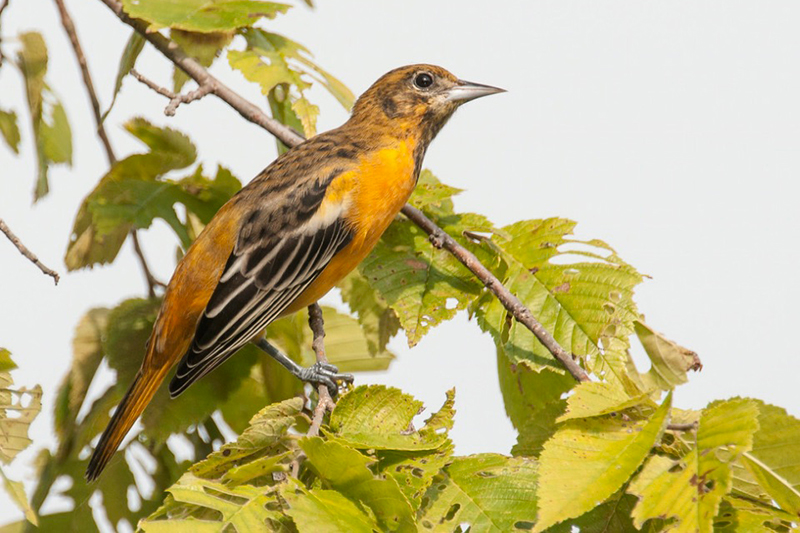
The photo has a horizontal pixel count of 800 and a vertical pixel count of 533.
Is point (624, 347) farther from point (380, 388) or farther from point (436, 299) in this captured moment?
point (380, 388)

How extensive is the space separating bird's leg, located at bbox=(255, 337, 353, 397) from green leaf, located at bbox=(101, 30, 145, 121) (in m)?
1.05

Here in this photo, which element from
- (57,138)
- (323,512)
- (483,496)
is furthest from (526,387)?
Result: (57,138)

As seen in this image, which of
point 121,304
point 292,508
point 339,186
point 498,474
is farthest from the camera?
point 339,186

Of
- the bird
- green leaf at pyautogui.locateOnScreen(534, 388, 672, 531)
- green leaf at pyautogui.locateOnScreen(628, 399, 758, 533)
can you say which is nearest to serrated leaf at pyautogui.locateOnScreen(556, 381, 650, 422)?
green leaf at pyautogui.locateOnScreen(534, 388, 672, 531)

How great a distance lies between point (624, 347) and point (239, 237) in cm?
158

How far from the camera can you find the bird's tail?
10.8 feet

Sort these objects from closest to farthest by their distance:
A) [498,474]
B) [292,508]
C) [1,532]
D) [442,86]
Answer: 1. [292,508]
2. [498,474]
3. [1,532]
4. [442,86]

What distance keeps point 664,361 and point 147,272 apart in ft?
6.81

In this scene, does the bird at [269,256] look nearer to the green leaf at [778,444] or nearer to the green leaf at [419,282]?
the green leaf at [419,282]

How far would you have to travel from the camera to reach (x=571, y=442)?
7.04 feet

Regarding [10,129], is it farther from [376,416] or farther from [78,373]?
[376,416]

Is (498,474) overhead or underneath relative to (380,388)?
underneath

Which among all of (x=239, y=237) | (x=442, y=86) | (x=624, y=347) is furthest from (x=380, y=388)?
(x=442, y=86)

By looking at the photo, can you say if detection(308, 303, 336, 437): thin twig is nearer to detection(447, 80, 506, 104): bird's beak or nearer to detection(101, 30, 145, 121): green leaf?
detection(101, 30, 145, 121): green leaf
